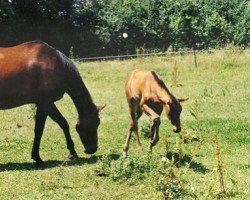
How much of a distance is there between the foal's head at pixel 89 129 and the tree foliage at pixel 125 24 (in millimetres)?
23931

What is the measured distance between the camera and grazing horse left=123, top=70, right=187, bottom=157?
10683 millimetres

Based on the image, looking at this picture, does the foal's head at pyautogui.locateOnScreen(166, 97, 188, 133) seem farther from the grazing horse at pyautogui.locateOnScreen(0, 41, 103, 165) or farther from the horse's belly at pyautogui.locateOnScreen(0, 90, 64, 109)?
the horse's belly at pyautogui.locateOnScreen(0, 90, 64, 109)

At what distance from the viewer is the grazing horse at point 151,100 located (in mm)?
10683

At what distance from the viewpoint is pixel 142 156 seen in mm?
9688

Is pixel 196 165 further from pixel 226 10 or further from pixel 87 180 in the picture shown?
pixel 226 10

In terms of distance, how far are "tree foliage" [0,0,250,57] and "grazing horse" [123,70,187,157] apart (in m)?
23.4

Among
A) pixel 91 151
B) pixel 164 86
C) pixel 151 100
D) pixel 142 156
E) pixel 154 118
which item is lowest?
pixel 91 151

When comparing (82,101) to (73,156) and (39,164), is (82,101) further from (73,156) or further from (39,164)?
(39,164)

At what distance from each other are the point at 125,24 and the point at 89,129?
84.7 ft

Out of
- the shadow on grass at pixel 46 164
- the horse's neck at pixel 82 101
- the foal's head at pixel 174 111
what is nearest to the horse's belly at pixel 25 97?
the horse's neck at pixel 82 101

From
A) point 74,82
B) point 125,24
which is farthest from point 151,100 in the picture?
point 125,24

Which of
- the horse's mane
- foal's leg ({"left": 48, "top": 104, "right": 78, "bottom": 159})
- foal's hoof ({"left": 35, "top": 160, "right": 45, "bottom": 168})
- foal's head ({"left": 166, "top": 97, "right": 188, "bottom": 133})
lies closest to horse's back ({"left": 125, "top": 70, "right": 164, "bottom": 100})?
foal's head ({"left": 166, "top": 97, "right": 188, "bottom": 133})

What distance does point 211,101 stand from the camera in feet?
60.2

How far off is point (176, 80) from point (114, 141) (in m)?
10.9
